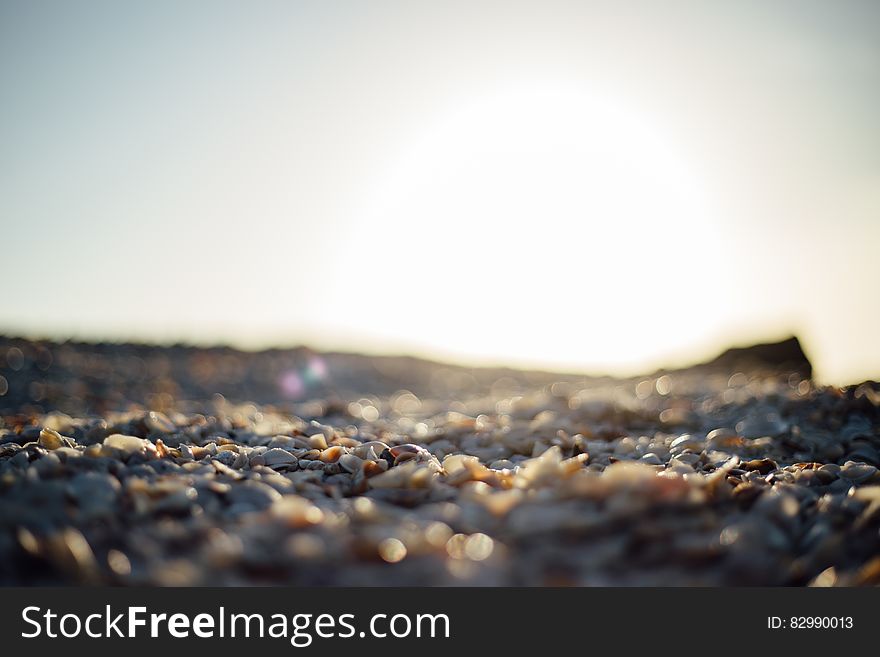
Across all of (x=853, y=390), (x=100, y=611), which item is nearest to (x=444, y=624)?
(x=100, y=611)

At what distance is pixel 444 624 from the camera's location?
137 cm

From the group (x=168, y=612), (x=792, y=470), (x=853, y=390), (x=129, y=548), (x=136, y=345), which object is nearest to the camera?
(x=168, y=612)

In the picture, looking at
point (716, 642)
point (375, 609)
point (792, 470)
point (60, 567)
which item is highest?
point (792, 470)

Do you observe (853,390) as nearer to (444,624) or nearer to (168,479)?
(444,624)

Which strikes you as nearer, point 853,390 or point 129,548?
point 129,548

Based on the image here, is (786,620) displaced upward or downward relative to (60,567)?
downward

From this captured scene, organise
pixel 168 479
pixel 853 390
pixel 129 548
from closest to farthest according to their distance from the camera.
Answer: pixel 129 548 → pixel 168 479 → pixel 853 390

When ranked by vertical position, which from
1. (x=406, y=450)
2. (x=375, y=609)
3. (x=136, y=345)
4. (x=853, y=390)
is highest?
(x=136, y=345)

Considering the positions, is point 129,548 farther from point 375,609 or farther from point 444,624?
point 444,624

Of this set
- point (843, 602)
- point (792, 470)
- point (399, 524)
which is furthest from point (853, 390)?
point (399, 524)

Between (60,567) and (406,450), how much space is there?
1.33 m

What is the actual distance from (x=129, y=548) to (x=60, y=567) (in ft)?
0.51

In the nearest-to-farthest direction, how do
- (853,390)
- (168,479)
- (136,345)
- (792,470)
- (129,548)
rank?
1. (129,548)
2. (168,479)
3. (792,470)
4. (853,390)
5. (136,345)

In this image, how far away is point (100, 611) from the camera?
53.2 inches
